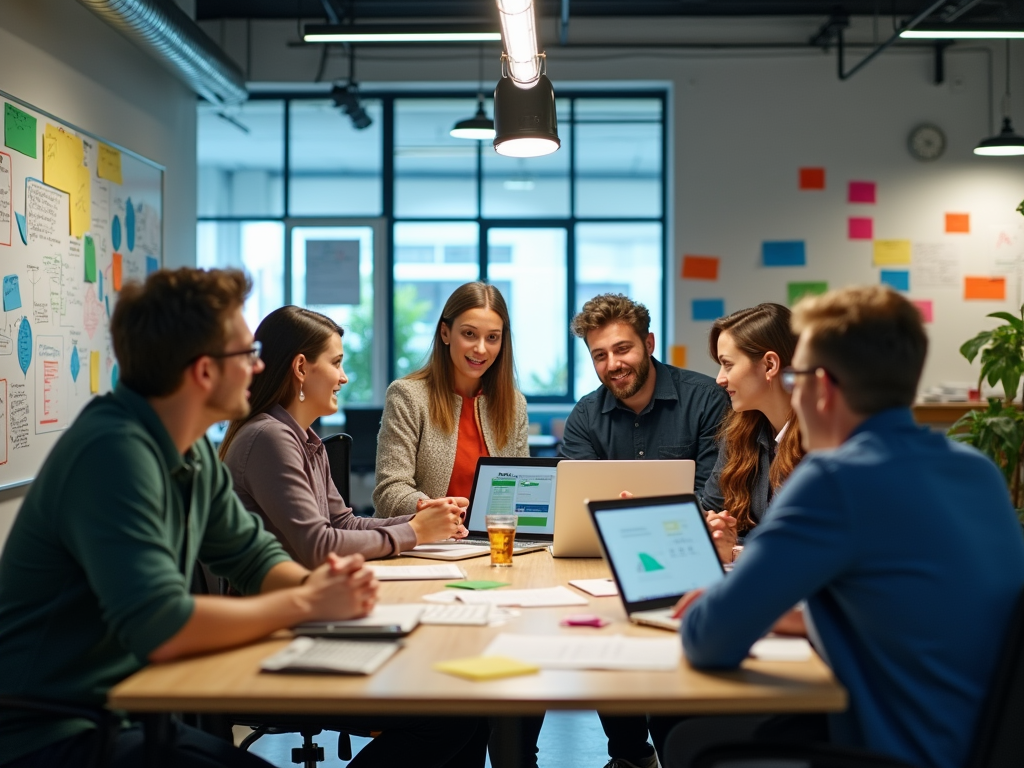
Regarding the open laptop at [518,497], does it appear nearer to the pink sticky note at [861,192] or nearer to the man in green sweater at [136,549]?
the man in green sweater at [136,549]

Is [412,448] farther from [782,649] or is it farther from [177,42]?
[177,42]

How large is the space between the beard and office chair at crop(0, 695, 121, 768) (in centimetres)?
211

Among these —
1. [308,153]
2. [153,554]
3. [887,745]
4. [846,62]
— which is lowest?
[887,745]

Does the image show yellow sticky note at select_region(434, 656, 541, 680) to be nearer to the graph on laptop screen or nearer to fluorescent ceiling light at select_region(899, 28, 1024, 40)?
the graph on laptop screen

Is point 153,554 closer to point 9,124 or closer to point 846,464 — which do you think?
point 846,464

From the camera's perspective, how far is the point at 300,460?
233 cm

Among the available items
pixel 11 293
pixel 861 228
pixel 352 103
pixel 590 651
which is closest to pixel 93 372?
pixel 11 293

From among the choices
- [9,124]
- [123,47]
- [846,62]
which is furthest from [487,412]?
[846,62]

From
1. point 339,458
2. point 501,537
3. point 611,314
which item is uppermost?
point 611,314

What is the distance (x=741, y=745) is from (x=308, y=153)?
6.85m

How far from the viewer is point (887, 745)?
4.65 ft

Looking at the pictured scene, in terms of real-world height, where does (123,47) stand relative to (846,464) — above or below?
above

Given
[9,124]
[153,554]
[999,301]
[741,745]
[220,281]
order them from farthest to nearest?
[999,301] < [9,124] < [220,281] < [153,554] < [741,745]

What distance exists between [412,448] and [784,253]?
14.6 feet
